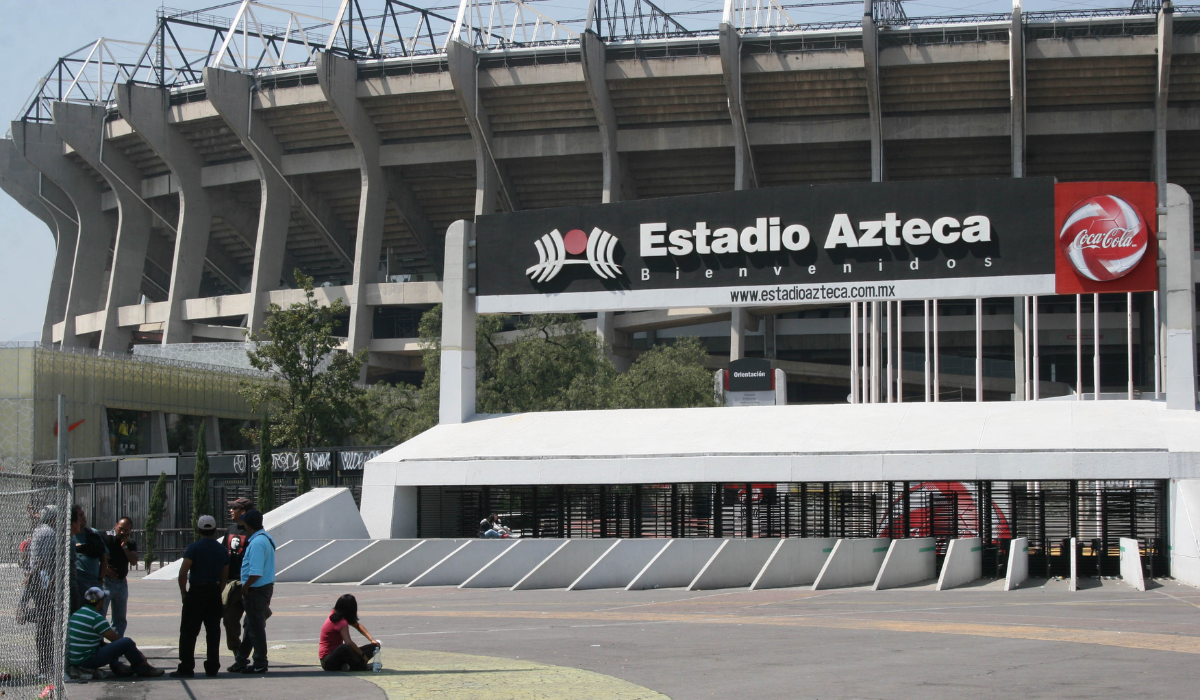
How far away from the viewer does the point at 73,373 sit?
49281mm

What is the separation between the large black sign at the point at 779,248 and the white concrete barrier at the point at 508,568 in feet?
28.0

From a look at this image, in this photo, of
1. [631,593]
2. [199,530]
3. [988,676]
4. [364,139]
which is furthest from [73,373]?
[988,676]

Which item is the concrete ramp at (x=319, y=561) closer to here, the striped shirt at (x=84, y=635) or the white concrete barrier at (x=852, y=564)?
the white concrete barrier at (x=852, y=564)

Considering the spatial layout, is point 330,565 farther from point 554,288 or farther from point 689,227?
point 689,227

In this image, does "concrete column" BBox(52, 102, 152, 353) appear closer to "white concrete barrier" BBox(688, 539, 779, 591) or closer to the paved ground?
the paved ground

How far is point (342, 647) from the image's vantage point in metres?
11.1

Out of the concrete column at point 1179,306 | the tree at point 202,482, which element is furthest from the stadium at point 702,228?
the tree at point 202,482

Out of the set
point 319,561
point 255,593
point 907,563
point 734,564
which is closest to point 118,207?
point 319,561

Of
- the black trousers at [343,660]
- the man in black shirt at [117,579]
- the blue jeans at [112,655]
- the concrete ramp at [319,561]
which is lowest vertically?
the concrete ramp at [319,561]

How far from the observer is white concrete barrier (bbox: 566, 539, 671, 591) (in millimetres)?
21859

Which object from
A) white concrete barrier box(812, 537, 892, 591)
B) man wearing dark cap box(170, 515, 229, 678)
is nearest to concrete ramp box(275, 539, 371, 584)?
white concrete barrier box(812, 537, 892, 591)

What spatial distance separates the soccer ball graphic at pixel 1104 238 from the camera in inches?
1029

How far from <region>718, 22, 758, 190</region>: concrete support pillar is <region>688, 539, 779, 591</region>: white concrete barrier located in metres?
31.9

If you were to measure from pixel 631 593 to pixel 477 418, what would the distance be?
10777mm
